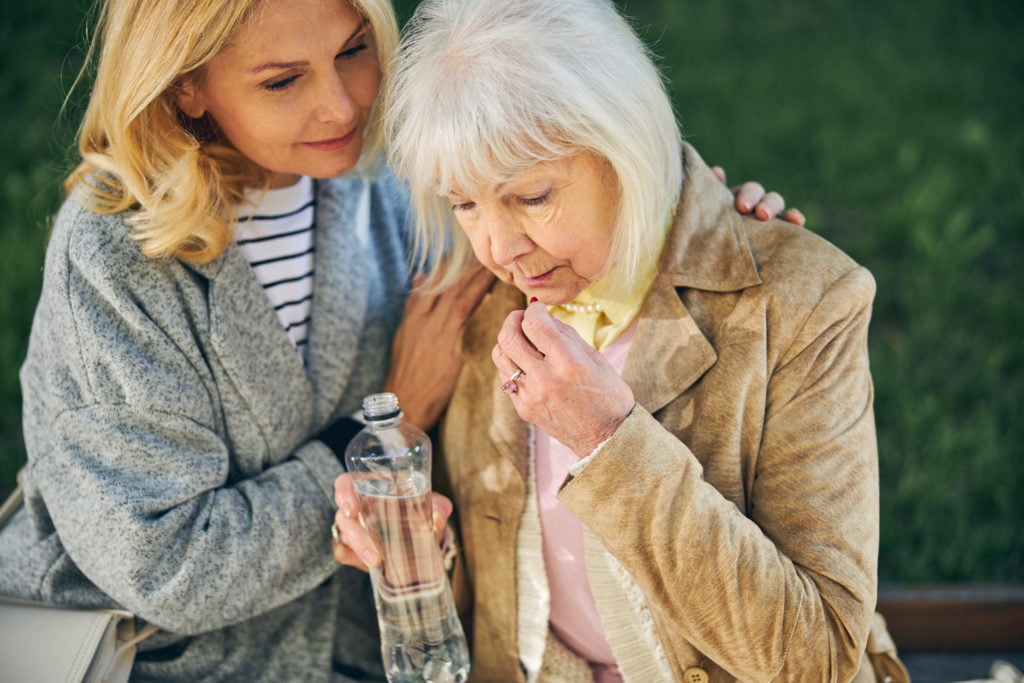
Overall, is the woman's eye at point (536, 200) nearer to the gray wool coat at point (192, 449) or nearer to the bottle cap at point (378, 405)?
the bottle cap at point (378, 405)

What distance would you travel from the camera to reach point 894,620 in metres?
2.94

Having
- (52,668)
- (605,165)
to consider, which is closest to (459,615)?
(52,668)

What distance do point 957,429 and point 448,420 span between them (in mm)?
2352

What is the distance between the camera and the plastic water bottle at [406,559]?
87.6 inches

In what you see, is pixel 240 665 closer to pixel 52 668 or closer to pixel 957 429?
pixel 52 668

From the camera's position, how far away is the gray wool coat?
7.04 feet

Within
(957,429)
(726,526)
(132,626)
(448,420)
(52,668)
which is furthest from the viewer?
(957,429)

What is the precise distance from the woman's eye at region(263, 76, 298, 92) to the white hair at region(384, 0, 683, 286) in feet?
0.89

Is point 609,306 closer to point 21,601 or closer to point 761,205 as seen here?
point 761,205

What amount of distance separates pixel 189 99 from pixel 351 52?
380 millimetres

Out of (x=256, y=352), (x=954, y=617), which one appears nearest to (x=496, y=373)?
(x=256, y=352)

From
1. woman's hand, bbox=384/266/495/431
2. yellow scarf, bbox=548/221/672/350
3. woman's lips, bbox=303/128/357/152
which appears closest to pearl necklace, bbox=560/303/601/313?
yellow scarf, bbox=548/221/672/350

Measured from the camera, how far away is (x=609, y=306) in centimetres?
221

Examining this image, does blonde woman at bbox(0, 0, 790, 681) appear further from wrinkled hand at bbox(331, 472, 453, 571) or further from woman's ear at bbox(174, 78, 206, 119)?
wrinkled hand at bbox(331, 472, 453, 571)
